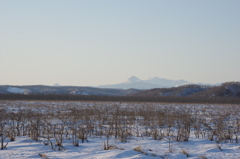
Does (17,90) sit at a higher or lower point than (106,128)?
higher

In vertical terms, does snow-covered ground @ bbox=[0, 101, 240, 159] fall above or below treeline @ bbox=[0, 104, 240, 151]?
below

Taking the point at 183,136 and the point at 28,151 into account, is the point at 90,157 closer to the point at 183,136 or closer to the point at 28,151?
the point at 28,151

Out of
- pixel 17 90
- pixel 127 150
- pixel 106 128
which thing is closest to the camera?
pixel 127 150

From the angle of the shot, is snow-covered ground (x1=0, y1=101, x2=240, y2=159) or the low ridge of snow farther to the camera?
the low ridge of snow

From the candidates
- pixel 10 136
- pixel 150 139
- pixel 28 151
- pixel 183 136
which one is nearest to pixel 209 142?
pixel 183 136

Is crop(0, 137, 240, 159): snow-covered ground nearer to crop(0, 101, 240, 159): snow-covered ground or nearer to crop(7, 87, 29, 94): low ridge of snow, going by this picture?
crop(0, 101, 240, 159): snow-covered ground

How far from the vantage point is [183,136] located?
869 centimetres

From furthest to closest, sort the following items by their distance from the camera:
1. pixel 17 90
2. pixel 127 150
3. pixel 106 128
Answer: pixel 17 90
pixel 106 128
pixel 127 150

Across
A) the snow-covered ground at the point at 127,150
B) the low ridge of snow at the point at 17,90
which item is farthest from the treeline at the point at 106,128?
the low ridge of snow at the point at 17,90

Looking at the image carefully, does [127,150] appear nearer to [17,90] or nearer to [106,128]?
[106,128]

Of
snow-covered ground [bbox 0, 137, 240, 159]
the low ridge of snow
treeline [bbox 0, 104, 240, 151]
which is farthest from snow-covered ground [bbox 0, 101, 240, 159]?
the low ridge of snow

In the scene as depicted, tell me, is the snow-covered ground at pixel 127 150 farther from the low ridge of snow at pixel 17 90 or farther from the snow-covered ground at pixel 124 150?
the low ridge of snow at pixel 17 90

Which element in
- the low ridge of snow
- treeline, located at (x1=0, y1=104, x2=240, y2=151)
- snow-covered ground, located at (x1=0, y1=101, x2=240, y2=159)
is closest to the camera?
snow-covered ground, located at (x1=0, y1=101, x2=240, y2=159)

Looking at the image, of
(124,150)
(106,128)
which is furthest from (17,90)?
(124,150)
